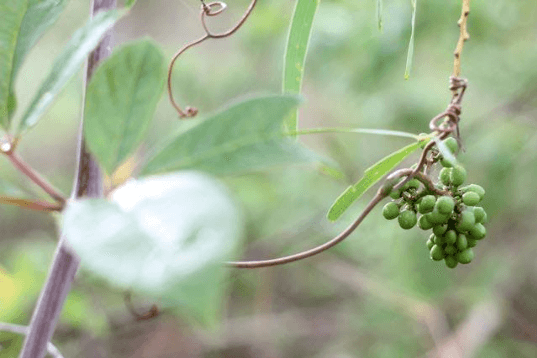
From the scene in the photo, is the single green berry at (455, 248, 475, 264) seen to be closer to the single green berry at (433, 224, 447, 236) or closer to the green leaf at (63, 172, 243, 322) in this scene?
the single green berry at (433, 224, 447, 236)

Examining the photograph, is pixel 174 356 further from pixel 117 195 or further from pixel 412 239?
pixel 117 195

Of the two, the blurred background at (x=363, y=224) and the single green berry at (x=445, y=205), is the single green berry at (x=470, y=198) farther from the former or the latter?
the blurred background at (x=363, y=224)

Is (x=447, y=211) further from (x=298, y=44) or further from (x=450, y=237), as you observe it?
(x=298, y=44)

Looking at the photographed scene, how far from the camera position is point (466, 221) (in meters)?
Result: 0.48

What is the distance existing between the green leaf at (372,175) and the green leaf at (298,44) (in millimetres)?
106

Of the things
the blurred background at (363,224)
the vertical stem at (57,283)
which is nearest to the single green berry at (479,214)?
the vertical stem at (57,283)

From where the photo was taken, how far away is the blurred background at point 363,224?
1.47m

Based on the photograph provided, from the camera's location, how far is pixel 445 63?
1.94 m

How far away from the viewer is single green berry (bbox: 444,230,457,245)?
49cm

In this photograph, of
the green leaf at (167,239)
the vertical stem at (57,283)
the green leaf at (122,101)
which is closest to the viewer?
the green leaf at (167,239)

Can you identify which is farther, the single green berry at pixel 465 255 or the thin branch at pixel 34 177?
the single green berry at pixel 465 255

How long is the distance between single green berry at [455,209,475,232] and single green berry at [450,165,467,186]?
2cm

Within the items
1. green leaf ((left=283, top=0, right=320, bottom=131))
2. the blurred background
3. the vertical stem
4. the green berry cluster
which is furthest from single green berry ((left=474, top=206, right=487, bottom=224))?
the blurred background

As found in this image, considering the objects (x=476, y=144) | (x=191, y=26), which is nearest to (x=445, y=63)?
(x=476, y=144)
